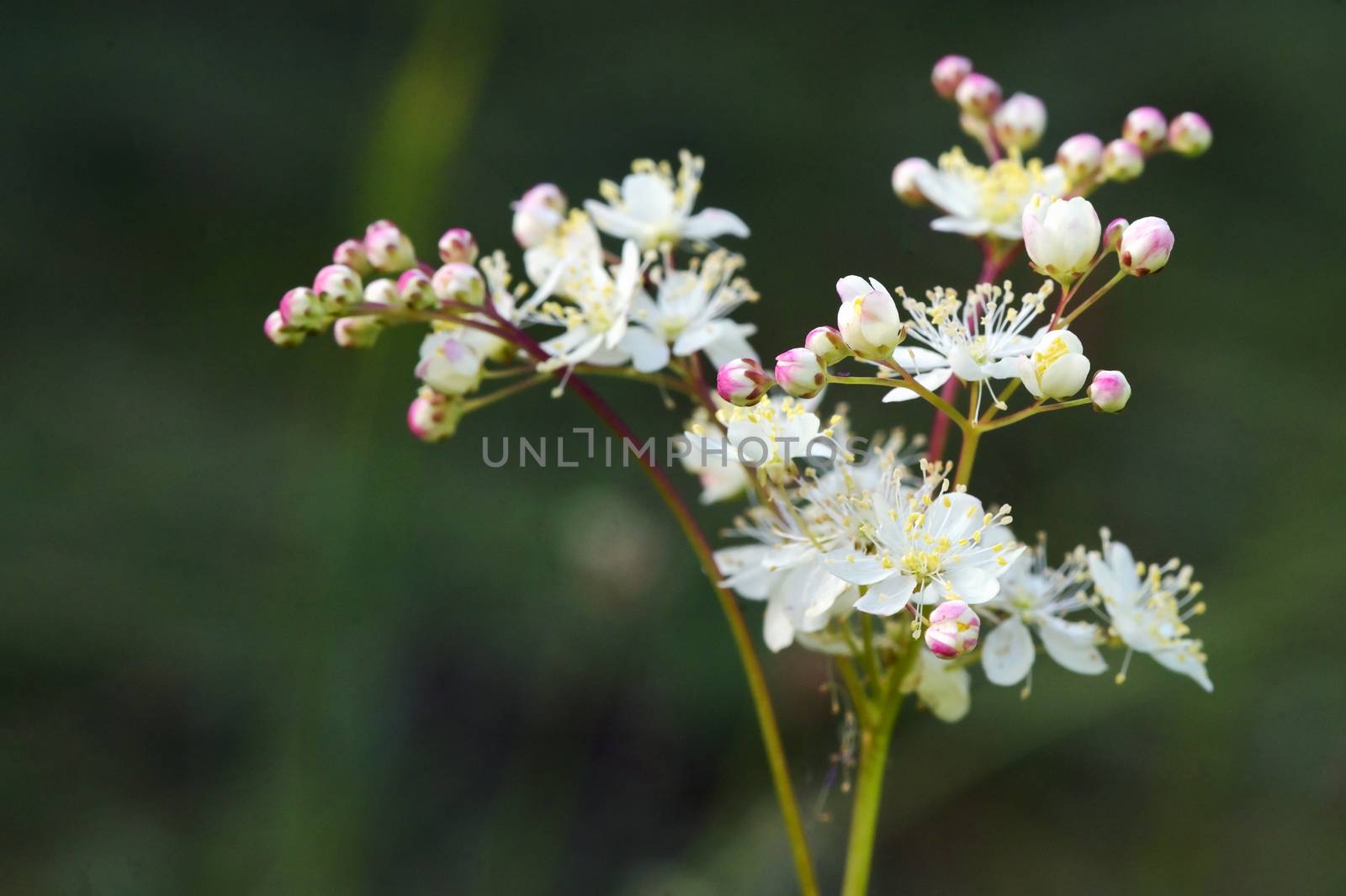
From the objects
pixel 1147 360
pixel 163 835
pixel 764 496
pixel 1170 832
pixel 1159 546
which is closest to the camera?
pixel 764 496

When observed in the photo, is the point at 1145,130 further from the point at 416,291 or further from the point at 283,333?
the point at 283,333

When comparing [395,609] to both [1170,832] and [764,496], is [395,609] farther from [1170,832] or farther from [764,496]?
[1170,832]

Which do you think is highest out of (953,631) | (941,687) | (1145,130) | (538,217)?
(1145,130)

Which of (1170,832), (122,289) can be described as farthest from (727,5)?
(1170,832)

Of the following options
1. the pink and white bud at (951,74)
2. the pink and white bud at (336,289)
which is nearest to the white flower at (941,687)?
the pink and white bud at (336,289)

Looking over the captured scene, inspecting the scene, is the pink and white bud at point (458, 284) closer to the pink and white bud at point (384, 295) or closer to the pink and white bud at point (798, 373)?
the pink and white bud at point (384, 295)

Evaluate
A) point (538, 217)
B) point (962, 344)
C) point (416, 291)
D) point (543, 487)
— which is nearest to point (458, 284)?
point (416, 291)
